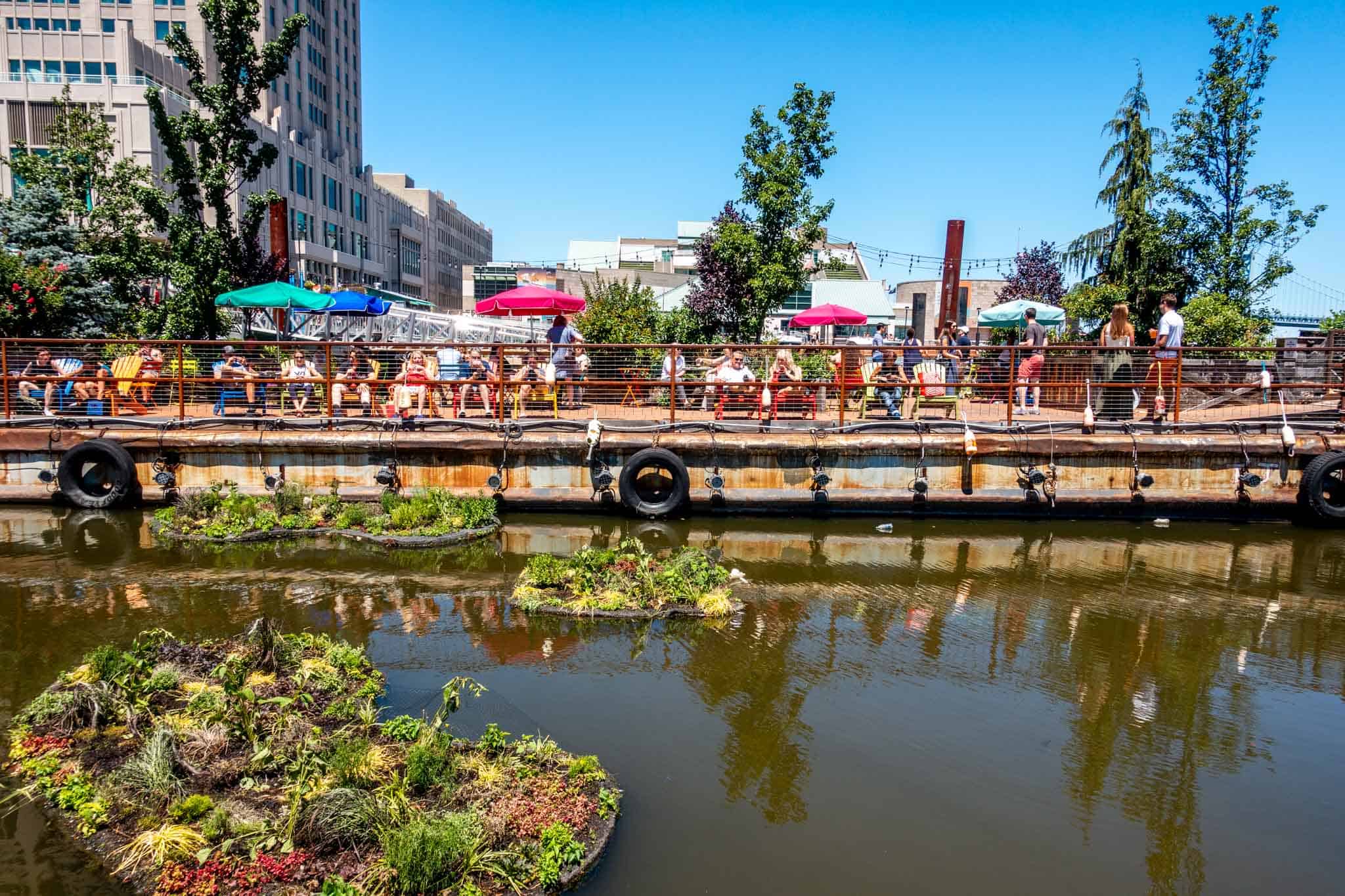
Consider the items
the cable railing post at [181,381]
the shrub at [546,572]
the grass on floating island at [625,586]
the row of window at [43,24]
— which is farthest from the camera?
the row of window at [43,24]

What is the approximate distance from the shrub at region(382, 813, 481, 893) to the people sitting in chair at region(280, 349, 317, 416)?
11446 millimetres

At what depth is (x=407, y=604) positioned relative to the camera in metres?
9.80

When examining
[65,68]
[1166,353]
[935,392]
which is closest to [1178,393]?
[1166,353]

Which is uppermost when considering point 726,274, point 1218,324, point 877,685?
point 726,274

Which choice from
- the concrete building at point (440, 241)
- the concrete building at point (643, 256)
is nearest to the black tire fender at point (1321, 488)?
the concrete building at point (643, 256)

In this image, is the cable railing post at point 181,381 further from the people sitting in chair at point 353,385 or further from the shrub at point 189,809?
the shrub at point 189,809

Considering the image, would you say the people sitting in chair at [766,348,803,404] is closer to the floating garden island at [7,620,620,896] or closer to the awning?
the awning

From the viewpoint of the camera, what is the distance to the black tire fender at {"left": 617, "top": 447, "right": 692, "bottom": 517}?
1385 cm

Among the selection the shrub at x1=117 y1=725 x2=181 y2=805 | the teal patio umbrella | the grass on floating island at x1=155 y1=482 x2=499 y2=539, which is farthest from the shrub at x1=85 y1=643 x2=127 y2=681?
the teal patio umbrella

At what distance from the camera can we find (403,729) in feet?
20.2

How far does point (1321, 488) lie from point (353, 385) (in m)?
15.6

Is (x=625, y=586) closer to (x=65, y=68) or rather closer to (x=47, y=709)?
(x=47, y=709)

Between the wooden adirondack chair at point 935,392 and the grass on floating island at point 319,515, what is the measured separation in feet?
23.7

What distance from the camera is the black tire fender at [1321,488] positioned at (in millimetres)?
13617
